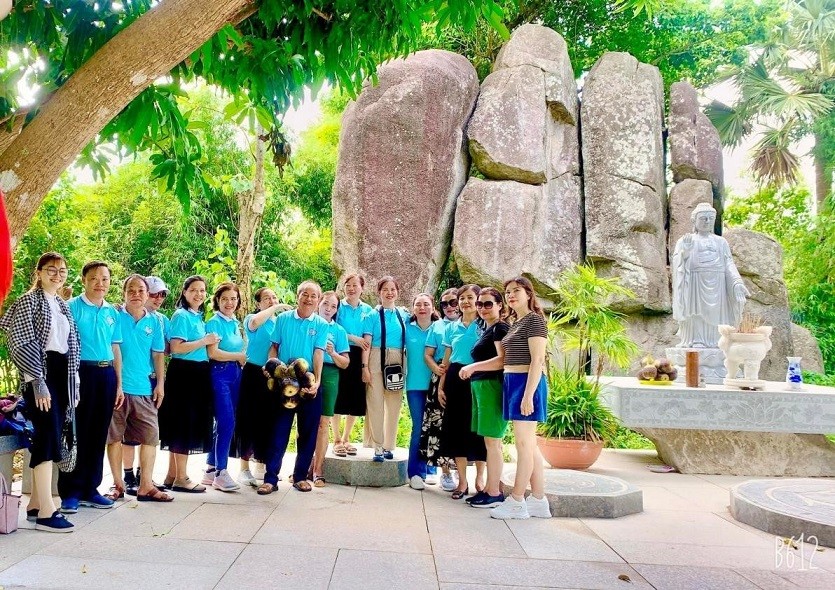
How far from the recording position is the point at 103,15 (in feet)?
8.90

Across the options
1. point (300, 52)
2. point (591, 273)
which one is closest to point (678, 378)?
point (591, 273)

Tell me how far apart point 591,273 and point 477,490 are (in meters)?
3.21

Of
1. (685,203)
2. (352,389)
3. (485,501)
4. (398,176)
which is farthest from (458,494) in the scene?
(685,203)

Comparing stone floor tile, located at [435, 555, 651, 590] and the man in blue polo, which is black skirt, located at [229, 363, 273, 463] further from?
stone floor tile, located at [435, 555, 651, 590]

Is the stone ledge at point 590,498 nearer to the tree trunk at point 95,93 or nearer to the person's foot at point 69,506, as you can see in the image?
the person's foot at point 69,506

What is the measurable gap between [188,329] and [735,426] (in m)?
5.06

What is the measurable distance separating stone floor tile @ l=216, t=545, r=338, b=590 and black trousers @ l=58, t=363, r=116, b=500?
1.42 metres

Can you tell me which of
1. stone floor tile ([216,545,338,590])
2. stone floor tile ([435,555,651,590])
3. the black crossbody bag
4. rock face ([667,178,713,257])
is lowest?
stone floor tile ([435,555,651,590])

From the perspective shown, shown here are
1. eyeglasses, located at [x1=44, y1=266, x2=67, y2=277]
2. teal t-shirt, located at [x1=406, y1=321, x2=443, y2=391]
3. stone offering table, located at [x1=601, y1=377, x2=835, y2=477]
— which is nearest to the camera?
eyeglasses, located at [x1=44, y1=266, x2=67, y2=277]

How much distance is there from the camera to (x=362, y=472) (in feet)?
18.4

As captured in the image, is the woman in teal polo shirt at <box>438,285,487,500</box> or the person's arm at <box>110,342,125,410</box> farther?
the woman in teal polo shirt at <box>438,285,487,500</box>

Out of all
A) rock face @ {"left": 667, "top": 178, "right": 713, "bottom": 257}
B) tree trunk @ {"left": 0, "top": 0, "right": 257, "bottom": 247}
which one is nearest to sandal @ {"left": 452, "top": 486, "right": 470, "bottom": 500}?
tree trunk @ {"left": 0, "top": 0, "right": 257, "bottom": 247}

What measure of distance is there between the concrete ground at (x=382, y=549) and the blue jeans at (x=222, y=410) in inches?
11.7

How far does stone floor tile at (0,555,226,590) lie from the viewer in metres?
3.12
